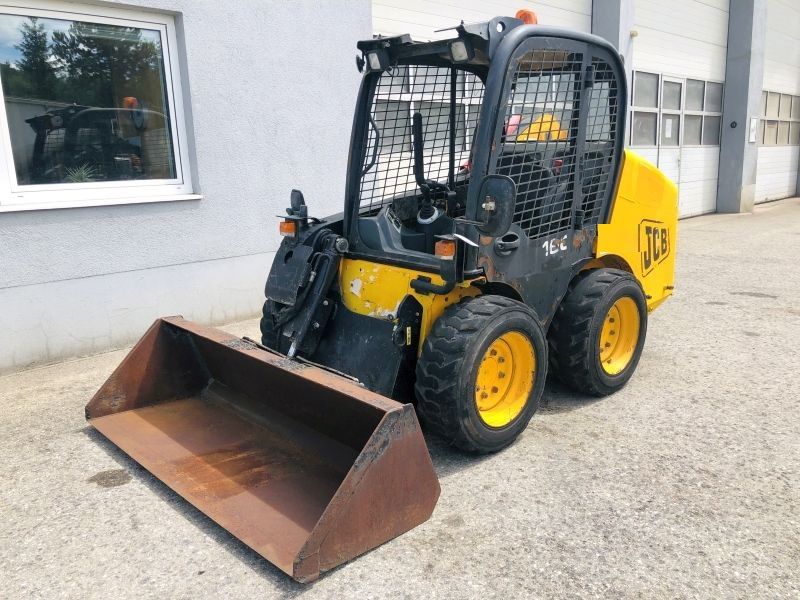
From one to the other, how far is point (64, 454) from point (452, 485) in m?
2.17

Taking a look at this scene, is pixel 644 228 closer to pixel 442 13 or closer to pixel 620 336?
pixel 620 336

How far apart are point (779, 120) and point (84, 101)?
16.7m

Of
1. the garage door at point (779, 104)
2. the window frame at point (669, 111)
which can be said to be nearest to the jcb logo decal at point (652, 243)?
the window frame at point (669, 111)

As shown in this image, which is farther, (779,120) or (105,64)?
(779,120)

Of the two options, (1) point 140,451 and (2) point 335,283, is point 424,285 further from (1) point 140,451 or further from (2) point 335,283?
(1) point 140,451

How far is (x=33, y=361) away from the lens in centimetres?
508

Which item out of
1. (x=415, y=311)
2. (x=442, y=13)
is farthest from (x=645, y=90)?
(x=415, y=311)

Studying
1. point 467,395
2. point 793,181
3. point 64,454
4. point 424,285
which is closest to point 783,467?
point 467,395

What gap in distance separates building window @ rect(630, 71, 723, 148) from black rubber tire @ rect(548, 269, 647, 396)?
8.63 m

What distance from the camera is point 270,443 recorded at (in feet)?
11.2

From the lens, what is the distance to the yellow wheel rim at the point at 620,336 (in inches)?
171

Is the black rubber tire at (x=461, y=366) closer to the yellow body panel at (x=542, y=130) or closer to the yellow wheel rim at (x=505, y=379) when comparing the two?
the yellow wheel rim at (x=505, y=379)

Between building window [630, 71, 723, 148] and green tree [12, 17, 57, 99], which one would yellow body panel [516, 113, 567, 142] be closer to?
green tree [12, 17, 57, 99]

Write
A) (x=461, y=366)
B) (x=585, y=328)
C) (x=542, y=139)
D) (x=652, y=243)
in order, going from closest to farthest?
(x=461, y=366), (x=542, y=139), (x=585, y=328), (x=652, y=243)
